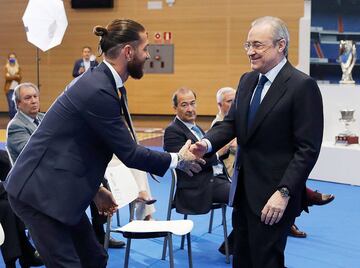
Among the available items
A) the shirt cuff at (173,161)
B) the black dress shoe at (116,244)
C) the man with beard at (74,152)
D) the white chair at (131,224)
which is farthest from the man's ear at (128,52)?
the black dress shoe at (116,244)

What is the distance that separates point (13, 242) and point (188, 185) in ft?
4.48

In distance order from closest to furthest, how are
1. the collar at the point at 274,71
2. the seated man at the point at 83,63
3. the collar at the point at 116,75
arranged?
the collar at the point at 116,75, the collar at the point at 274,71, the seated man at the point at 83,63

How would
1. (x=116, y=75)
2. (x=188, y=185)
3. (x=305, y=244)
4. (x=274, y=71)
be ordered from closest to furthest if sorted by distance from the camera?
(x=116, y=75)
(x=274, y=71)
(x=188, y=185)
(x=305, y=244)

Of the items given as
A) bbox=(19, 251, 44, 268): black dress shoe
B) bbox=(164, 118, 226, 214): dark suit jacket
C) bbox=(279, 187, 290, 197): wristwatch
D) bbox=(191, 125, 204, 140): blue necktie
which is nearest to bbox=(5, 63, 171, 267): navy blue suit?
bbox=(279, 187, 290, 197): wristwatch

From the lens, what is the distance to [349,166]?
6.88 m

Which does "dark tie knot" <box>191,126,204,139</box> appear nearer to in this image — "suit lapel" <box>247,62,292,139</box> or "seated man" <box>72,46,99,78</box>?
"suit lapel" <box>247,62,292,139</box>

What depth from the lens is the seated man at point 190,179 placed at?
13.8ft

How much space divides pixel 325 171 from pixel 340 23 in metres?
5.68

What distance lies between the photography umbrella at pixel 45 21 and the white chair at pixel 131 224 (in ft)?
14.0

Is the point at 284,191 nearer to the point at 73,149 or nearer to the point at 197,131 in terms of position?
the point at 73,149

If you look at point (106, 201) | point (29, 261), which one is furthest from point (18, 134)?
point (106, 201)

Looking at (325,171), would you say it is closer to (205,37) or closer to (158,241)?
(158,241)

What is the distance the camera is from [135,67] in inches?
96.1

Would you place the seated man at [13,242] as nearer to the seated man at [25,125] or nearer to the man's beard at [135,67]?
the seated man at [25,125]
